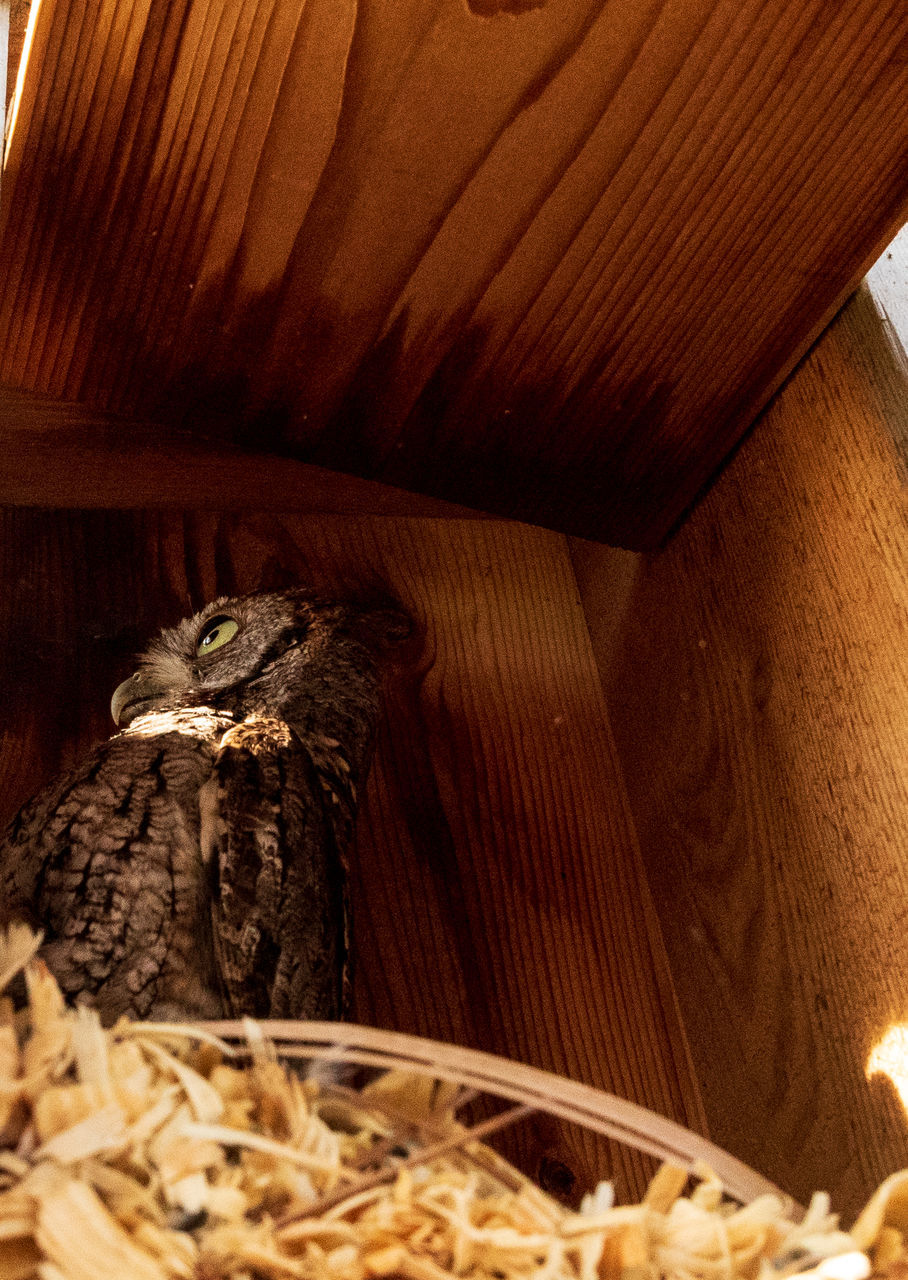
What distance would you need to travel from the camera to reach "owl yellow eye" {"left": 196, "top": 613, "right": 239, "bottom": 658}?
1690 mm

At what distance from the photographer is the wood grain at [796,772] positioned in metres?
1.24

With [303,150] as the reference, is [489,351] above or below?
below

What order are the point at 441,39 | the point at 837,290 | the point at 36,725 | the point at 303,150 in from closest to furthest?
the point at 441,39, the point at 303,150, the point at 837,290, the point at 36,725

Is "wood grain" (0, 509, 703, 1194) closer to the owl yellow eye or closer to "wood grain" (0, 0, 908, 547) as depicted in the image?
the owl yellow eye

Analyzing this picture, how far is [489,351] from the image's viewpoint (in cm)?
146

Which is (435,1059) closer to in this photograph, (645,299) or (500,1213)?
(500,1213)

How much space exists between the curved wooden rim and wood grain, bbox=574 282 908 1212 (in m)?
0.58

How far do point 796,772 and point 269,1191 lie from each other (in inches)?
35.3

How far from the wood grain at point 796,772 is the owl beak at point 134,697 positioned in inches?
27.9

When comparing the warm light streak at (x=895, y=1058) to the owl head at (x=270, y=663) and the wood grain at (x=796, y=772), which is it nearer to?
the wood grain at (x=796, y=772)

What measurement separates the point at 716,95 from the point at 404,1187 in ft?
3.44

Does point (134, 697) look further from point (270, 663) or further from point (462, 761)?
point (462, 761)

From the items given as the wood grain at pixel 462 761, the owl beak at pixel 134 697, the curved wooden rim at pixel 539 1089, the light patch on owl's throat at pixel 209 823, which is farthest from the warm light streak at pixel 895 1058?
the owl beak at pixel 134 697

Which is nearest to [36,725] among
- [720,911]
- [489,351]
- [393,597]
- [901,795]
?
[393,597]
